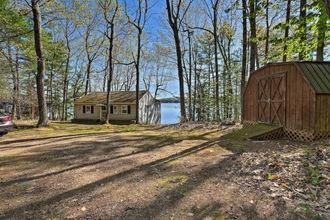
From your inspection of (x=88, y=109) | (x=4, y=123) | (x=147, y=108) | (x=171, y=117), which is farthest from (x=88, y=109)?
(x=171, y=117)

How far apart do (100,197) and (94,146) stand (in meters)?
3.58

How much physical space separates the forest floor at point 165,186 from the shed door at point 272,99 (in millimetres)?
3603

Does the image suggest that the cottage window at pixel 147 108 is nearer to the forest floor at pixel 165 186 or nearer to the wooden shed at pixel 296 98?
the wooden shed at pixel 296 98

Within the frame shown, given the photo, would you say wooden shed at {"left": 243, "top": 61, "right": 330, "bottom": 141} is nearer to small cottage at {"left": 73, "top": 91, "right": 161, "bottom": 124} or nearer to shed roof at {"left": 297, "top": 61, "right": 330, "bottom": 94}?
shed roof at {"left": 297, "top": 61, "right": 330, "bottom": 94}

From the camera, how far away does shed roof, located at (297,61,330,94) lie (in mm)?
6324

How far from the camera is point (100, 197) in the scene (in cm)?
301

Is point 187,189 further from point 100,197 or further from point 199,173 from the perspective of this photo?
point 100,197

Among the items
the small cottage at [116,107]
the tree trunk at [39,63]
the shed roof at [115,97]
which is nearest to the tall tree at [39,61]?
the tree trunk at [39,63]

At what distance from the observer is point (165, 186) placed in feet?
11.1

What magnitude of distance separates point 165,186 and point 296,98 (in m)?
6.02

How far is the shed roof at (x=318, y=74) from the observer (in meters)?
6.32

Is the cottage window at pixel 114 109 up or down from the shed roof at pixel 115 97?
down

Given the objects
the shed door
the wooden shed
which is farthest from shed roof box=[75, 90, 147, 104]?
the wooden shed

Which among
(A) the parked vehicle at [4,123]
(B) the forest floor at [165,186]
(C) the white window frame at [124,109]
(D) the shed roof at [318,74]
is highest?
(D) the shed roof at [318,74]
